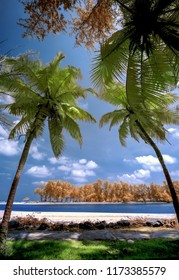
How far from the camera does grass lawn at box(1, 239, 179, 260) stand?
6.10 metres

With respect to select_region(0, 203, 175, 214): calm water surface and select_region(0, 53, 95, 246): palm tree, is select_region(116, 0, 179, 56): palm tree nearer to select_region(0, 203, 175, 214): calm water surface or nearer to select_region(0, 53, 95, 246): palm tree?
select_region(0, 53, 95, 246): palm tree

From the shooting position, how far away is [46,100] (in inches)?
370

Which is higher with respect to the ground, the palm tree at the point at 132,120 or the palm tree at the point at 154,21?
the palm tree at the point at 132,120

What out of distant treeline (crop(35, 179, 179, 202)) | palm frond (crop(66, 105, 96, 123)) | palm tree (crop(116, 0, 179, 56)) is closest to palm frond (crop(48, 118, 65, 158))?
palm frond (crop(66, 105, 96, 123))

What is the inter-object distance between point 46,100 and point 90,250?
5843 mm

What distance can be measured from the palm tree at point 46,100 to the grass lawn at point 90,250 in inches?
95.4

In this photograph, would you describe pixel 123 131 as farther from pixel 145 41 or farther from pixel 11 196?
pixel 145 41


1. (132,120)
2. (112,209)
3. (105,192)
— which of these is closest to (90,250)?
(132,120)

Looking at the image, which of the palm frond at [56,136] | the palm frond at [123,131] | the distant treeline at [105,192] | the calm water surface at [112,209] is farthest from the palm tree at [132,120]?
the distant treeline at [105,192]

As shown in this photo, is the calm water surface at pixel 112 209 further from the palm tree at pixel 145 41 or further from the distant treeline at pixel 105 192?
the palm tree at pixel 145 41

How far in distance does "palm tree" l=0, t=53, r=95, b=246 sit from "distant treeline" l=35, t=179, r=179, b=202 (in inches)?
3948

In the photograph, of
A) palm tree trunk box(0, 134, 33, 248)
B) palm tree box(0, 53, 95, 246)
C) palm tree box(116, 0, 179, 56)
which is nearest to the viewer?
palm tree box(116, 0, 179, 56)

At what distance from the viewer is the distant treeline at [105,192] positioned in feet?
354
